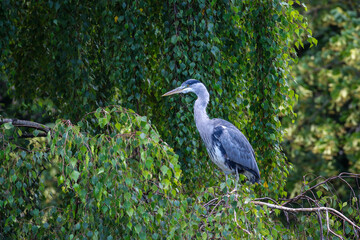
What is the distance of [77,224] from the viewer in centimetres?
317

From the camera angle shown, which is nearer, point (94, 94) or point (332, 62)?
point (94, 94)

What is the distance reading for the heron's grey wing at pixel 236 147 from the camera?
16.0 feet

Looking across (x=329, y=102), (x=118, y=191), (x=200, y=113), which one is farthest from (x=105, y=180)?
(x=329, y=102)

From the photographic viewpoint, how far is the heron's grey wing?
488 centimetres

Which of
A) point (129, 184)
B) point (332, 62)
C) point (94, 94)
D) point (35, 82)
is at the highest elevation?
point (129, 184)

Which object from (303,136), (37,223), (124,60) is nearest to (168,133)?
(124,60)

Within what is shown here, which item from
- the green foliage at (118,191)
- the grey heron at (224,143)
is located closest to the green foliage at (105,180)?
the green foliage at (118,191)

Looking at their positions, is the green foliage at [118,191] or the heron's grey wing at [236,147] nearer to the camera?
the green foliage at [118,191]

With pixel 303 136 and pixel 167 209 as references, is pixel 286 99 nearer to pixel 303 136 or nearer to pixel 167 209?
pixel 167 209

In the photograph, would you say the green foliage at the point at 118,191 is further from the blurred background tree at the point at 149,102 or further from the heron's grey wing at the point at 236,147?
the heron's grey wing at the point at 236,147

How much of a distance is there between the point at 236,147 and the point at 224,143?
4.1 inches

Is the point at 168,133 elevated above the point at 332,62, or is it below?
above

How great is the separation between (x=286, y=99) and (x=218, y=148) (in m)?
0.70

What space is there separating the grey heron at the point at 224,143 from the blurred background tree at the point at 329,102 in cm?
508
